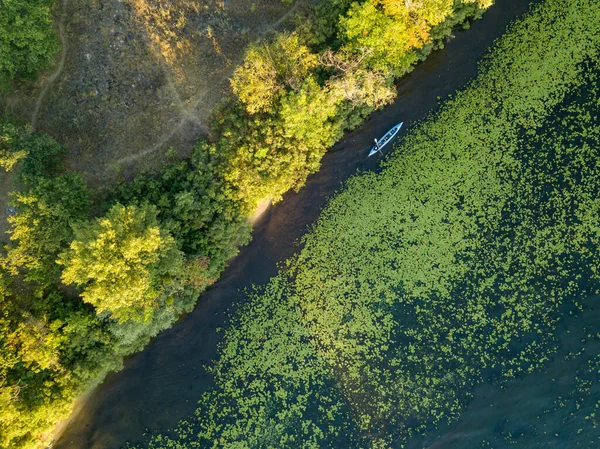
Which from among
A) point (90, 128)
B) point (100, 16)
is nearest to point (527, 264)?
point (90, 128)

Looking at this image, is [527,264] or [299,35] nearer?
[299,35]

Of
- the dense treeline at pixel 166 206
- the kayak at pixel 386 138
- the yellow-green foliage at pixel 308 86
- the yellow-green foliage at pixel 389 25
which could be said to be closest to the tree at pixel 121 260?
the dense treeline at pixel 166 206

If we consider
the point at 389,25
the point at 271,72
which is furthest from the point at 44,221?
the point at 389,25

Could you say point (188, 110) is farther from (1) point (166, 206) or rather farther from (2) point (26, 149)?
(2) point (26, 149)

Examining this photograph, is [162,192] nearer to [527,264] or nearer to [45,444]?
[45,444]

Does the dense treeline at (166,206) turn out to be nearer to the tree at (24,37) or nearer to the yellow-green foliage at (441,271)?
the tree at (24,37)

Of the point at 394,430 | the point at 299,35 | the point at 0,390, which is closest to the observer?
the point at 0,390

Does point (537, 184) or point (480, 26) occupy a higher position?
point (480, 26)
